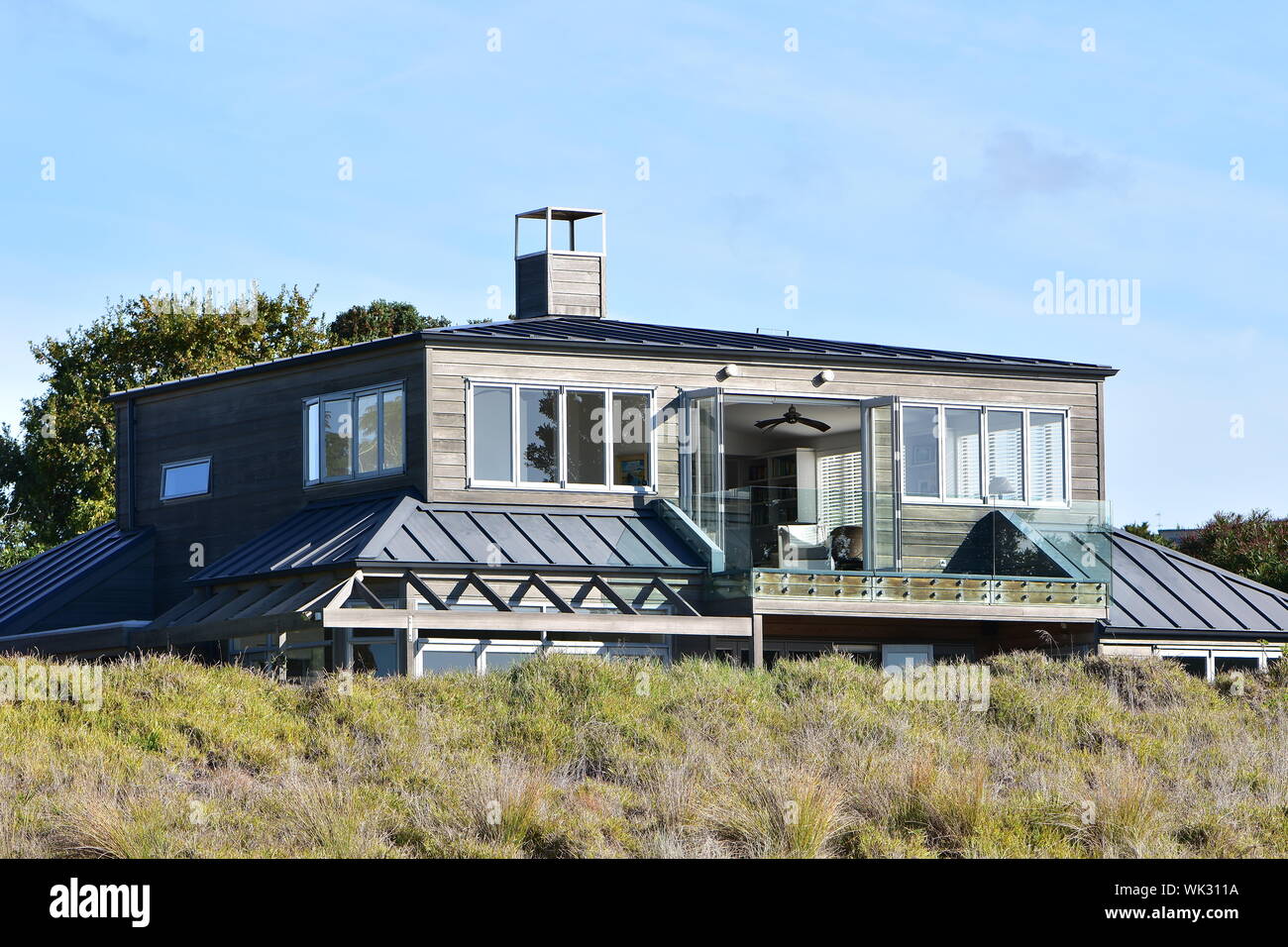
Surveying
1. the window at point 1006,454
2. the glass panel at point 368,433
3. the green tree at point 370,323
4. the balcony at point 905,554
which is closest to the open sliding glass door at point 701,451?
the balcony at point 905,554

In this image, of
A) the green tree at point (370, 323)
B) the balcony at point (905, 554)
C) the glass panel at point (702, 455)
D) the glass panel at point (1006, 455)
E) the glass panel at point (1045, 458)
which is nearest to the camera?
the balcony at point (905, 554)

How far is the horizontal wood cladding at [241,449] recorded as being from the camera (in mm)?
22641

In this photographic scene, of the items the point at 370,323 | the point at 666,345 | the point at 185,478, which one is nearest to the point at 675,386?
the point at 666,345

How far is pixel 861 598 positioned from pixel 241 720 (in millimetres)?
9703

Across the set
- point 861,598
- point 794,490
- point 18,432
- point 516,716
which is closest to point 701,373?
point 794,490

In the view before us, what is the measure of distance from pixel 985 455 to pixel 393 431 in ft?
27.5

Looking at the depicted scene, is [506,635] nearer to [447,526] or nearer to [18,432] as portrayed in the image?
[447,526]

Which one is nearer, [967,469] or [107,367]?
[967,469]

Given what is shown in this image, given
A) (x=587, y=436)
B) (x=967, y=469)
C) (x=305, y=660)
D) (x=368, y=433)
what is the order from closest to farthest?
1. (x=305, y=660)
2. (x=587, y=436)
3. (x=368, y=433)
4. (x=967, y=469)

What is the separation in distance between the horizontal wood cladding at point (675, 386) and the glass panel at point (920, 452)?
11.8 inches

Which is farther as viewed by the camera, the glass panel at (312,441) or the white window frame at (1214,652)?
the glass panel at (312,441)

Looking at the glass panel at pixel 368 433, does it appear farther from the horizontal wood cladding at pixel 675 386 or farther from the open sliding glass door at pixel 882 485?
the open sliding glass door at pixel 882 485

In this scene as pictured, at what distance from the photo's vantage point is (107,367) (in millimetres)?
38312

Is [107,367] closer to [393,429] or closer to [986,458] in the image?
[393,429]
